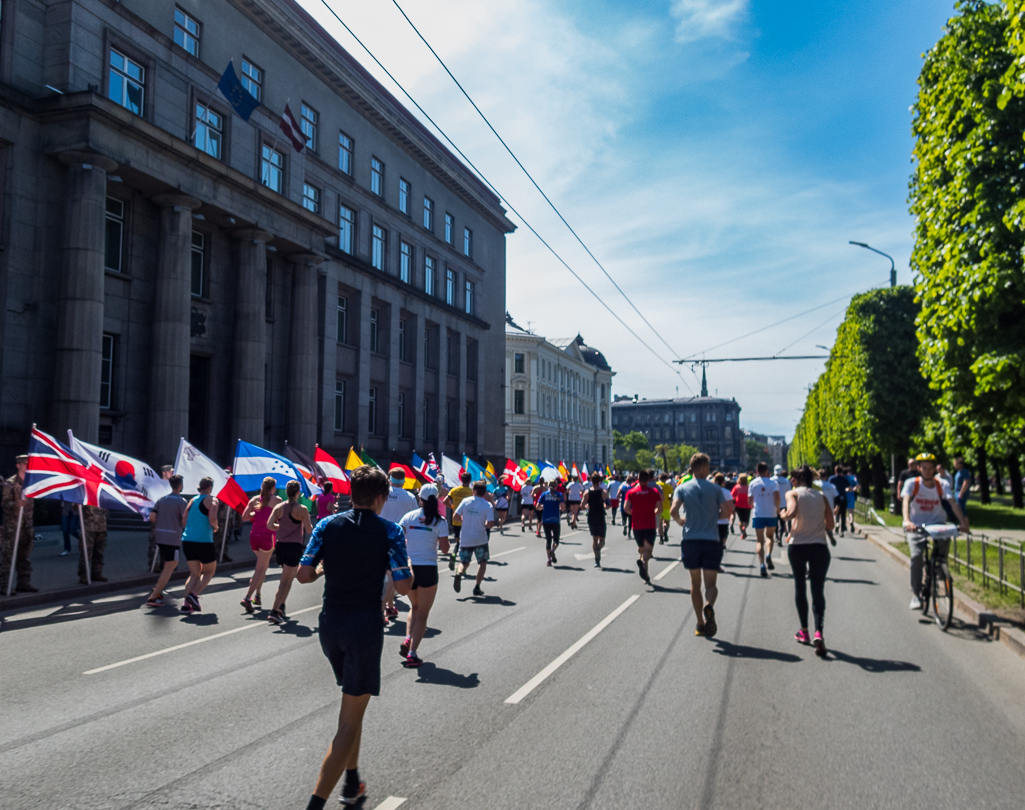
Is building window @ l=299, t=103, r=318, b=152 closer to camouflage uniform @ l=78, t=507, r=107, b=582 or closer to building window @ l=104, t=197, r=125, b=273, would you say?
building window @ l=104, t=197, r=125, b=273

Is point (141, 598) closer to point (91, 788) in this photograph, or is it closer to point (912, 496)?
point (91, 788)

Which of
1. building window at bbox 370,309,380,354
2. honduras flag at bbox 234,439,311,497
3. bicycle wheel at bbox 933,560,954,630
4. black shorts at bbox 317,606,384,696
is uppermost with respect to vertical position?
building window at bbox 370,309,380,354

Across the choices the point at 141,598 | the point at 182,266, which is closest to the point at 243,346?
the point at 182,266

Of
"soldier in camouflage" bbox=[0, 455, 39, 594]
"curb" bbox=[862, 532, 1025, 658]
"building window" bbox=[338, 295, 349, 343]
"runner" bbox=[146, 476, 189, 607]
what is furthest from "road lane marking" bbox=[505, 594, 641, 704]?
"building window" bbox=[338, 295, 349, 343]

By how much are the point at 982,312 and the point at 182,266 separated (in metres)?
22.0

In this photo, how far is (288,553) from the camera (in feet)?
32.8

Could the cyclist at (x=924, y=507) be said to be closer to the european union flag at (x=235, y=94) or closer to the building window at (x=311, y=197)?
the european union flag at (x=235, y=94)

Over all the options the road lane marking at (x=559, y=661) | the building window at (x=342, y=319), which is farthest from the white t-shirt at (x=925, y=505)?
the building window at (x=342, y=319)

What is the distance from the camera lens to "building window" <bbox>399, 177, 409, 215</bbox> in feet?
137

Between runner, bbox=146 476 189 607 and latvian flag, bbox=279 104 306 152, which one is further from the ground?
latvian flag, bbox=279 104 306 152

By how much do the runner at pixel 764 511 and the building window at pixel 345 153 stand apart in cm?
2743

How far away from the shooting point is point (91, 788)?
15.0 ft

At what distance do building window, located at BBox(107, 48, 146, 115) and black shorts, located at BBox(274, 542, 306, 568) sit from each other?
1819 centimetres

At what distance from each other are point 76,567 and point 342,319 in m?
23.4
